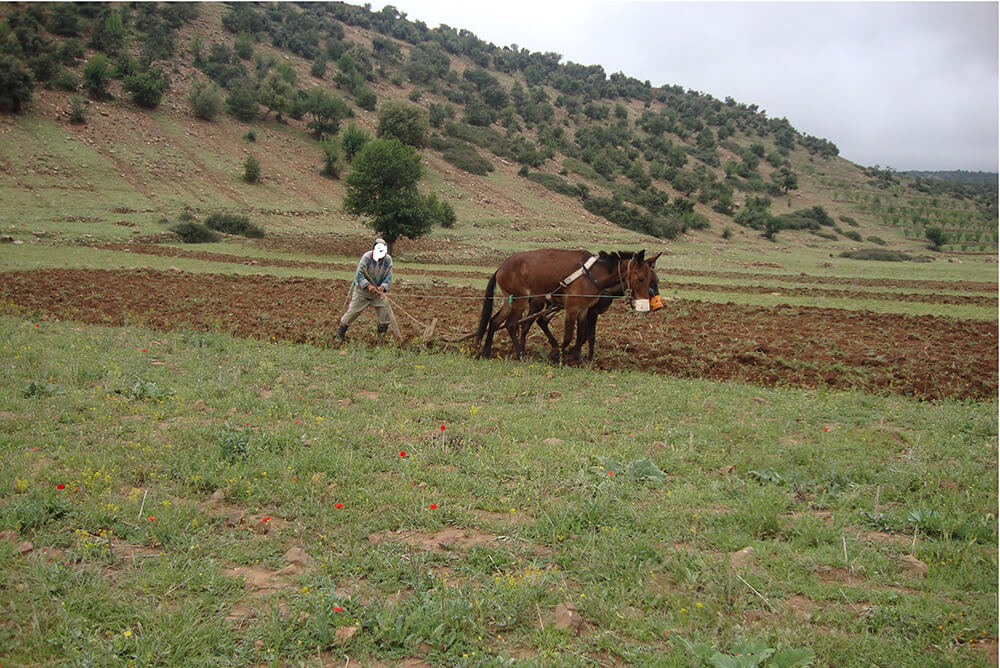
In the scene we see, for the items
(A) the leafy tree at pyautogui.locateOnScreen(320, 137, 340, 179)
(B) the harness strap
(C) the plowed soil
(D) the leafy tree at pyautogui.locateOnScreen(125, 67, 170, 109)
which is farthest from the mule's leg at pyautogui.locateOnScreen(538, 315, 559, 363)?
(D) the leafy tree at pyautogui.locateOnScreen(125, 67, 170, 109)

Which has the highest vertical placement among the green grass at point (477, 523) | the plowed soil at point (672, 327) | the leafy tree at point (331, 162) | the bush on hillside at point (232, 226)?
the leafy tree at point (331, 162)

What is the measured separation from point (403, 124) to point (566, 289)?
170 feet

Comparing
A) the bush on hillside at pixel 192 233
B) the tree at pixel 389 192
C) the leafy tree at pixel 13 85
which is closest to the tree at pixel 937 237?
the tree at pixel 389 192

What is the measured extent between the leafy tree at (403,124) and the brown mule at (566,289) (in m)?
50.1

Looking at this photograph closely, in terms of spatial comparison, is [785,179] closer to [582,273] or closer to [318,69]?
[318,69]

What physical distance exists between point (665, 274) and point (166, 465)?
27.1 metres

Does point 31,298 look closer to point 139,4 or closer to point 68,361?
point 68,361

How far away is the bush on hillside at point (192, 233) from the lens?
32469 millimetres

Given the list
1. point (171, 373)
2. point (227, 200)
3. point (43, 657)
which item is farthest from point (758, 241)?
point (43, 657)

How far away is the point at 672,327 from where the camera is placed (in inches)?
578

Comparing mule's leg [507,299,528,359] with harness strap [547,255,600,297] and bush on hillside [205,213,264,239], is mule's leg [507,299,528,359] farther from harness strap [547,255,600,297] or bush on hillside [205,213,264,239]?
bush on hillside [205,213,264,239]

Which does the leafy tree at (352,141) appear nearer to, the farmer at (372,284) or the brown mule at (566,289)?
the farmer at (372,284)

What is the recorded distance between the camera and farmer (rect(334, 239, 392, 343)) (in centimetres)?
1071

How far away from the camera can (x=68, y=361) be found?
8.51m
